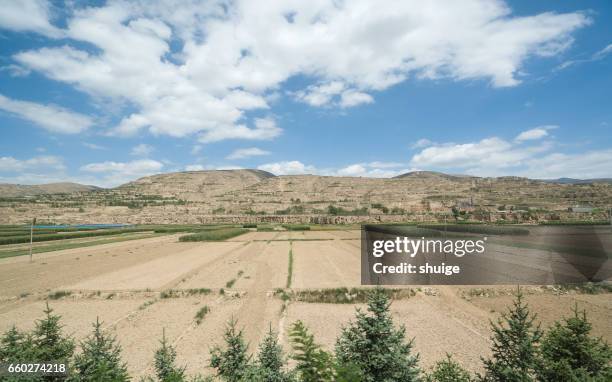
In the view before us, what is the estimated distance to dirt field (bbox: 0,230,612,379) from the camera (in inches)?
701

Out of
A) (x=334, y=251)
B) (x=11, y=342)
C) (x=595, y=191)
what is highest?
(x=595, y=191)

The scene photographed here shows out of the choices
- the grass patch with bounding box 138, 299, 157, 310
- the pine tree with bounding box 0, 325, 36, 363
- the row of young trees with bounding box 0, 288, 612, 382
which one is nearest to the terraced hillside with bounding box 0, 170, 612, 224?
the row of young trees with bounding box 0, 288, 612, 382

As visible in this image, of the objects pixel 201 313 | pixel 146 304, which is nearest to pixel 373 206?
pixel 146 304

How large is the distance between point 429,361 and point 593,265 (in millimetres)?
32328

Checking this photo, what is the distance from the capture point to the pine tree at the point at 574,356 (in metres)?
7.95

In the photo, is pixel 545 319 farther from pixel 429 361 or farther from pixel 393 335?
pixel 393 335

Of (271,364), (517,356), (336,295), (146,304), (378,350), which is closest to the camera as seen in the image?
(378,350)

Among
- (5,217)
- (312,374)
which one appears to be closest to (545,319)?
(312,374)

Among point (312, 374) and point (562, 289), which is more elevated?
point (312, 374)

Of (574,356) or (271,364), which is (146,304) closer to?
(271,364)

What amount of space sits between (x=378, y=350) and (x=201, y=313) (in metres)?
17.5

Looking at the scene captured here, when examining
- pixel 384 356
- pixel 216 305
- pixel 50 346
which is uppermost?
pixel 384 356

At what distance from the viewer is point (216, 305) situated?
2469 cm

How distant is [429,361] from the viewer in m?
15.2
